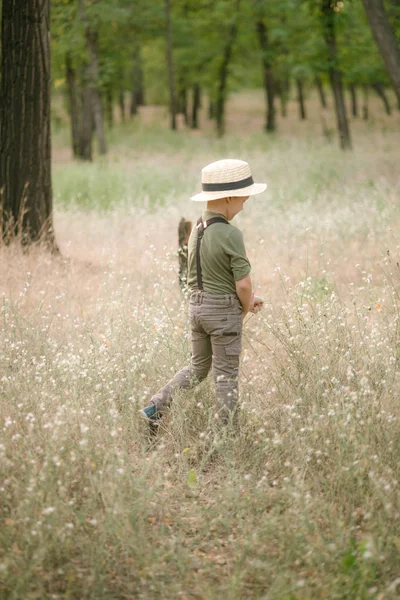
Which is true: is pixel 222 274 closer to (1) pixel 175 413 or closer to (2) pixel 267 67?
(1) pixel 175 413

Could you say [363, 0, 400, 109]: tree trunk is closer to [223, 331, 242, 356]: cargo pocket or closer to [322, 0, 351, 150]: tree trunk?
[322, 0, 351, 150]: tree trunk

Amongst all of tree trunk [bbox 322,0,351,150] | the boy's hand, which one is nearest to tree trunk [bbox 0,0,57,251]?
the boy's hand

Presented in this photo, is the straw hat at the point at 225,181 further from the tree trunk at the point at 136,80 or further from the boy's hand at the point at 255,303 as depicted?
the tree trunk at the point at 136,80

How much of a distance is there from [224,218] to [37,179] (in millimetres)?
5332

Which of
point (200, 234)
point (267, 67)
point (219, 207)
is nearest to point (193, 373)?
point (200, 234)

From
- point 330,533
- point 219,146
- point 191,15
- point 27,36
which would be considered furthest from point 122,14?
point 330,533

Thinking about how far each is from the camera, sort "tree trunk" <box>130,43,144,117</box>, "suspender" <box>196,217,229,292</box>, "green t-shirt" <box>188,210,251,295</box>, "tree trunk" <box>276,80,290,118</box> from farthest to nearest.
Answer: "tree trunk" <box>276,80,290,118</box> < "tree trunk" <box>130,43,144,117</box> < "suspender" <box>196,217,229,292</box> < "green t-shirt" <box>188,210,251,295</box>

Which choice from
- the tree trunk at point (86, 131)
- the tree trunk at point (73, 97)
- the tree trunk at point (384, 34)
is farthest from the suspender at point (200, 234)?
the tree trunk at point (86, 131)

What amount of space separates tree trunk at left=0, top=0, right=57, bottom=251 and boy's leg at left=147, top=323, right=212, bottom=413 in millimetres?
4615

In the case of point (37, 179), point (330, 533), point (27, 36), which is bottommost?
point (330, 533)

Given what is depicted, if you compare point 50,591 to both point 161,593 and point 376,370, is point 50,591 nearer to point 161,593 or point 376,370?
point 161,593

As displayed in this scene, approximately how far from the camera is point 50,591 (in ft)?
10.5

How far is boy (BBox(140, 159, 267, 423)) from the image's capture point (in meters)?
4.37

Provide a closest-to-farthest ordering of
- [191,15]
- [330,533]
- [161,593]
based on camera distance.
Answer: [161,593] → [330,533] → [191,15]
